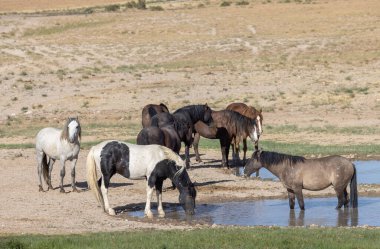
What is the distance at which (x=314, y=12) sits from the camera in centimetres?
7281

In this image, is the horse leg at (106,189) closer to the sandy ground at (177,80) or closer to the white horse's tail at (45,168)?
the sandy ground at (177,80)

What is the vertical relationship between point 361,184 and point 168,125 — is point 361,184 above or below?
below

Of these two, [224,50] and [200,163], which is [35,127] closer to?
[200,163]

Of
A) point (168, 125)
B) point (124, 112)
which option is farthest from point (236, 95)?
point (168, 125)

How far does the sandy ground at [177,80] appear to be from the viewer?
2156 cm

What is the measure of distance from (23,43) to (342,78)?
25.0 m

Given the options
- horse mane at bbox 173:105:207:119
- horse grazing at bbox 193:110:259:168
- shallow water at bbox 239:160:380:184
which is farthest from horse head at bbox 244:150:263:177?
horse grazing at bbox 193:110:259:168

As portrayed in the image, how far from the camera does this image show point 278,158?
19.5 metres

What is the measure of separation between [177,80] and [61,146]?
84.6 feet

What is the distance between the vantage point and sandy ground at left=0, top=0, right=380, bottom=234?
2156 cm

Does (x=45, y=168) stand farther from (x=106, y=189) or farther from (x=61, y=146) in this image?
(x=106, y=189)

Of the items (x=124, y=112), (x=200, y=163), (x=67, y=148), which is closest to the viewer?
(x=67, y=148)

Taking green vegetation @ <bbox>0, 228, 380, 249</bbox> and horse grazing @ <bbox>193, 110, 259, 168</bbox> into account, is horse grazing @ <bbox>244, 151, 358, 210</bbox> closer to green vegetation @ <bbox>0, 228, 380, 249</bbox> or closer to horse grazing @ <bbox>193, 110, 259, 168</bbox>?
green vegetation @ <bbox>0, 228, 380, 249</bbox>

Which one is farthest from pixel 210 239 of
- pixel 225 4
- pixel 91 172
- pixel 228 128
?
pixel 225 4
